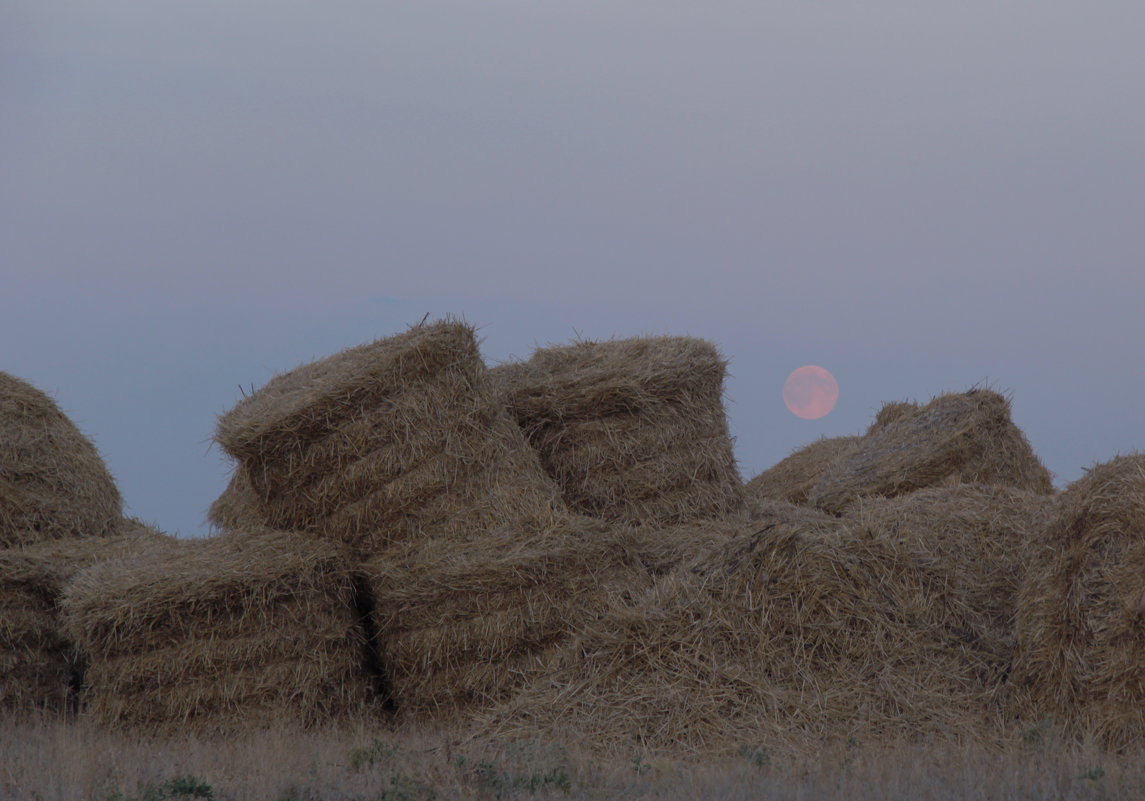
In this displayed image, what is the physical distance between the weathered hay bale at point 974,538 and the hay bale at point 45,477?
594cm

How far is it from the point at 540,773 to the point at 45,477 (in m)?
5.68

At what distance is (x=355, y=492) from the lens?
674 centimetres

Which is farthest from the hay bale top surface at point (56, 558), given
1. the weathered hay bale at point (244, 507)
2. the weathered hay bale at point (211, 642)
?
the weathered hay bale at point (211, 642)

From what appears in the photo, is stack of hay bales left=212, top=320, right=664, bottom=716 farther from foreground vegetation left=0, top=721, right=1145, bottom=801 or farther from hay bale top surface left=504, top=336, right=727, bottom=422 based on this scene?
foreground vegetation left=0, top=721, right=1145, bottom=801

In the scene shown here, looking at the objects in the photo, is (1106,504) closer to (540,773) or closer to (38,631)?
(540,773)

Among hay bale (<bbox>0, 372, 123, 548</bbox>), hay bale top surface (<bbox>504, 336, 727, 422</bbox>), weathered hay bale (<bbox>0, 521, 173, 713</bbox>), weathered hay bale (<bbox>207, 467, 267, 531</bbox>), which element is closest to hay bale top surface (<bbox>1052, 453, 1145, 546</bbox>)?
hay bale top surface (<bbox>504, 336, 727, 422</bbox>)

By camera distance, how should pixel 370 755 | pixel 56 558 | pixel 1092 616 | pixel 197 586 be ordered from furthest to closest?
1. pixel 56 558
2. pixel 197 586
3. pixel 1092 616
4. pixel 370 755

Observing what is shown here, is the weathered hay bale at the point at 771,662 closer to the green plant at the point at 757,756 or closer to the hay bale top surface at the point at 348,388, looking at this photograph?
the green plant at the point at 757,756

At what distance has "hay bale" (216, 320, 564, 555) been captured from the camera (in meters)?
6.66

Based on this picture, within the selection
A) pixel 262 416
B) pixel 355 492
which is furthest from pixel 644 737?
pixel 262 416

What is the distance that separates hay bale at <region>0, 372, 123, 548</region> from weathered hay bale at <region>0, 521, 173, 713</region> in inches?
22.1

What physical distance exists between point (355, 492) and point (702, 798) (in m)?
3.19

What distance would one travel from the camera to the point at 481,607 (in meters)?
6.40

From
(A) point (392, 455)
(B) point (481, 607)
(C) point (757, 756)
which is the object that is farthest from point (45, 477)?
(C) point (757, 756)
